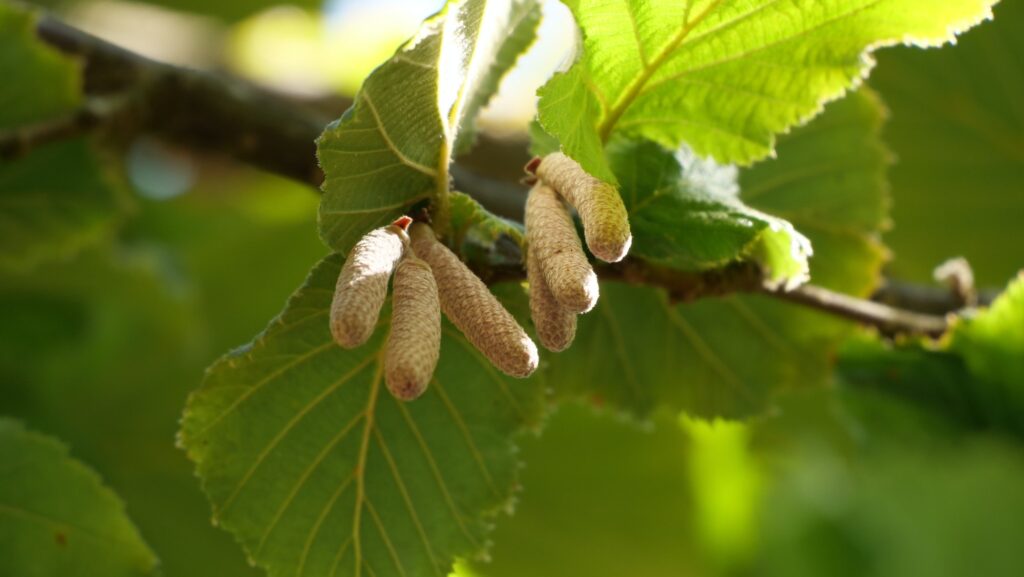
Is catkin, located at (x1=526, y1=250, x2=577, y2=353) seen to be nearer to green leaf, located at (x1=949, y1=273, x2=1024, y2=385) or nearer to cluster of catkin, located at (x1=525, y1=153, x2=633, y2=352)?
cluster of catkin, located at (x1=525, y1=153, x2=633, y2=352)

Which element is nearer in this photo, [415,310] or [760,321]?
[415,310]

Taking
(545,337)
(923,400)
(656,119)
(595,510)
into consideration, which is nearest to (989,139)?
(923,400)

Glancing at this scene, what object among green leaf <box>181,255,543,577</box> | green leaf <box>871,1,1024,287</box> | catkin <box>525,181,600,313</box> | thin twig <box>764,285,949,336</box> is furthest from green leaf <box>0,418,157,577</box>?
green leaf <box>871,1,1024,287</box>

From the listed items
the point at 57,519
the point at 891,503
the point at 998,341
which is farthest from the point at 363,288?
the point at 891,503

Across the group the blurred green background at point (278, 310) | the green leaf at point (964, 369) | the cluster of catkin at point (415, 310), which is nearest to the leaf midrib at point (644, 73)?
the cluster of catkin at point (415, 310)

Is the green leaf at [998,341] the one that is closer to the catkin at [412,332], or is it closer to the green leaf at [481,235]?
the green leaf at [481,235]

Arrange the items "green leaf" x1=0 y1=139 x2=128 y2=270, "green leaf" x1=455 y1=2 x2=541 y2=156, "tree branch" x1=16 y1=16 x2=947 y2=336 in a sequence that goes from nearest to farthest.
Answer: "green leaf" x1=455 y1=2 x2=541 y2=156 → "tree branch" x1=16 y1=16 x2=947 y2=336 → "green leaf" x1=0 y1=139 x2=128 y2=270

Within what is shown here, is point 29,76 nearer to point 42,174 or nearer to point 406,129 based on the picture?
point 42,174
